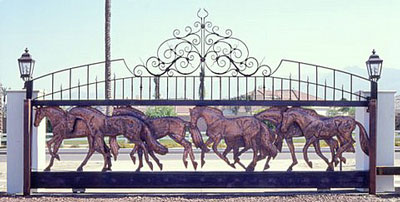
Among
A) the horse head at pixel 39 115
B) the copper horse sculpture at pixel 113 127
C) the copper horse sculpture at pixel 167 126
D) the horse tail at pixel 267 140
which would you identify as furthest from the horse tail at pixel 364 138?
the horse head at pixel 39 115

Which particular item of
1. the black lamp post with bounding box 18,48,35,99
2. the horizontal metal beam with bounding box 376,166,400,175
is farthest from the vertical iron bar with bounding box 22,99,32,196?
the horizontal metal beam with bounding box 376,166,400,175

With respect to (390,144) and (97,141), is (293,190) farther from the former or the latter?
(97,141)

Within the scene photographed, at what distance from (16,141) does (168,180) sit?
127 inches

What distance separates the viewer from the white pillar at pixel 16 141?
10102 mm

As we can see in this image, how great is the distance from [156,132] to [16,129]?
9.48 feet

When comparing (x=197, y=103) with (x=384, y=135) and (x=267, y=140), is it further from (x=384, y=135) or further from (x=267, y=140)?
(x=384, y=135)

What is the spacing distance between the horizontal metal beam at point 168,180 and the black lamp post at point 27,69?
1690 millimetres

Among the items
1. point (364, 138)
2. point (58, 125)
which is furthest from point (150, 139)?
point (364, 138)

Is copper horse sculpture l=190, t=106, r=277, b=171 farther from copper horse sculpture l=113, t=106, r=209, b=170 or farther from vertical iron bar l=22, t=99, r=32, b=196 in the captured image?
vertical iron bar l=22, t=99, r=32, b=196

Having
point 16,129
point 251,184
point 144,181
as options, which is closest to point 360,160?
point 251,184

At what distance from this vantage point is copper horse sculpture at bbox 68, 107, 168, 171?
987 centimetres

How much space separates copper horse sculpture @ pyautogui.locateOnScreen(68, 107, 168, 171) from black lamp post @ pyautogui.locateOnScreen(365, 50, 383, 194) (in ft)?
13.9

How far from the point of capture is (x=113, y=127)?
9898mm

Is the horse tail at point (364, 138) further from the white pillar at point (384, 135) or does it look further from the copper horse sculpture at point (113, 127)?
the copper horse sculpture at point (113, 127)
